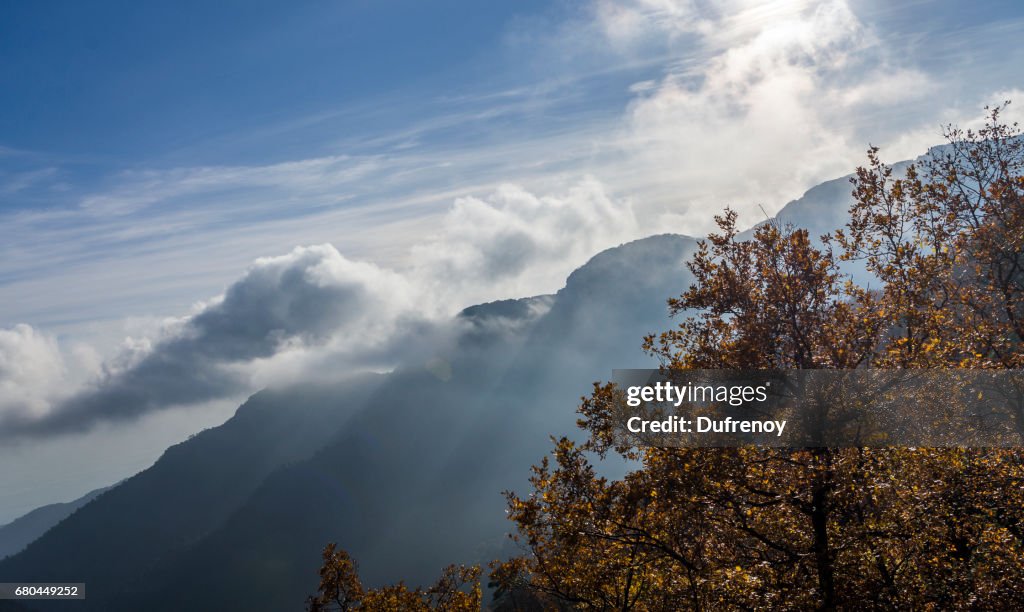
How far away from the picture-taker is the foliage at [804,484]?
13531 mm

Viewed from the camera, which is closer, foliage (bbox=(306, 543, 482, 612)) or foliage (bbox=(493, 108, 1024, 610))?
foliage (bbox=(493, 108, 1024, 610))

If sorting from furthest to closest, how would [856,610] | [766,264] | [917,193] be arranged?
1. [917,193]
2. [766,264]
3. [856,610]

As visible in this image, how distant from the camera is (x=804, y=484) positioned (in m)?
14.0

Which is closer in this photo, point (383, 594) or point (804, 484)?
point (804, 484)

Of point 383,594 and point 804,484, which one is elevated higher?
point 804,484

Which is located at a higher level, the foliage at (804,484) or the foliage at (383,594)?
the foliage at (804,484)

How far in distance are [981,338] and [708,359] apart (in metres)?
8.22

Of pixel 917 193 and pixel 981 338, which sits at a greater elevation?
pixel 917 193

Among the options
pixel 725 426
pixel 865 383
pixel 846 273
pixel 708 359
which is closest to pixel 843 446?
pixel 865 383

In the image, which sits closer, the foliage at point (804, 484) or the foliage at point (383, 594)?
the foliage at point (804, 484)

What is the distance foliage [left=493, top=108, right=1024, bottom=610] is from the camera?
533 inches

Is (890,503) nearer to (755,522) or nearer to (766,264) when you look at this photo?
(755,522)

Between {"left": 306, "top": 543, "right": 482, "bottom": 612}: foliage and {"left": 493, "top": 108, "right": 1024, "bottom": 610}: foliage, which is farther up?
{"left": 493, "top": 108, "right": 1024, "bottom": 610}: foliage

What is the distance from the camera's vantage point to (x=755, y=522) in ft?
53.7
